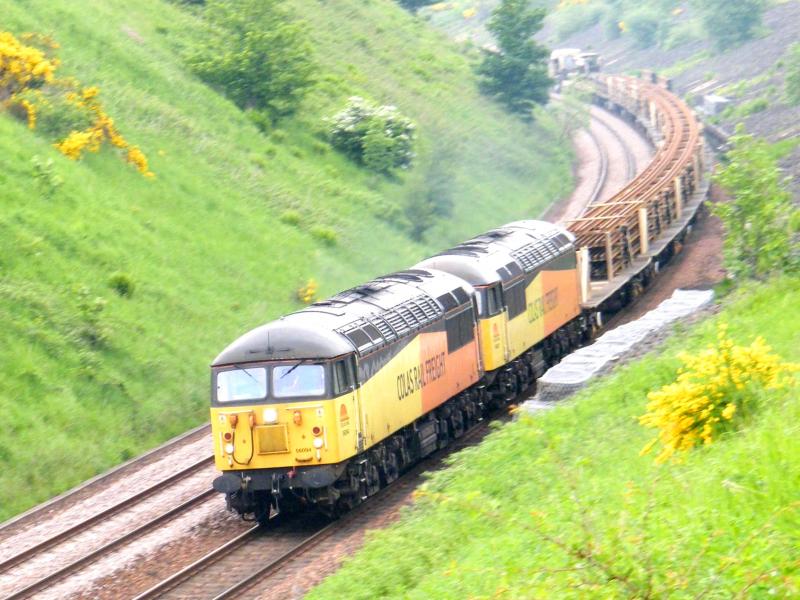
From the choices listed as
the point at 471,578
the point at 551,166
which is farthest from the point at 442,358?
the point at 551,166

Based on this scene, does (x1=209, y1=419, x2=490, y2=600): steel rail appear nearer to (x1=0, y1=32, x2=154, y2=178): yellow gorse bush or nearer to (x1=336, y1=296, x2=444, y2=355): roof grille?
(x1=336, y1=296, x2=444, y2=355): roof grille

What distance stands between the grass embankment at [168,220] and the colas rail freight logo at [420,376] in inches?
284

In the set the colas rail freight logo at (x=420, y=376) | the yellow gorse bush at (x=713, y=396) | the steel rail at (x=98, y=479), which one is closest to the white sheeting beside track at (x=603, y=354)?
the colas rail freight logo at (x=420, y=376)

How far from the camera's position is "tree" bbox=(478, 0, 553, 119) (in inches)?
2468

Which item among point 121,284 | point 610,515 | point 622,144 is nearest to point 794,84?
point 622,144

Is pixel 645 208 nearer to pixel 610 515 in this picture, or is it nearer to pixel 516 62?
pixel 610 515

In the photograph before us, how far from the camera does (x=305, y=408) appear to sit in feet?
58.6

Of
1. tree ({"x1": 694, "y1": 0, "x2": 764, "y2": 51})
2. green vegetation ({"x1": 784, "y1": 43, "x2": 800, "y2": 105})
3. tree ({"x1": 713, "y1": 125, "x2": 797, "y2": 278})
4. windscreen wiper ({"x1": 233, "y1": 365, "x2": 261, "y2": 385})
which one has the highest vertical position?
tree ({"x1": 694, "y1": 0, "x2": 764, "y2": 51})

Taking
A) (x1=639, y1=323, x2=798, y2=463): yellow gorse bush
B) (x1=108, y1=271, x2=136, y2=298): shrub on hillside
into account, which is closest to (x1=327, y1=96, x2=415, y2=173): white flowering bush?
(x1=108, y1=271, x2=136, y2=298): shrub on hillside

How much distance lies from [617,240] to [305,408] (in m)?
18.4

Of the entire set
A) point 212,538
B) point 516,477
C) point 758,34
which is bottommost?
point 212,538

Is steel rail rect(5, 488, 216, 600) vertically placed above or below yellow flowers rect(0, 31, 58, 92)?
below

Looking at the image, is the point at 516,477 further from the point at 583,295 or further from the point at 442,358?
the point at 583,295

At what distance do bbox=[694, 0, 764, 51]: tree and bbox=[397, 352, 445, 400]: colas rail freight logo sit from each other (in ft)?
240
